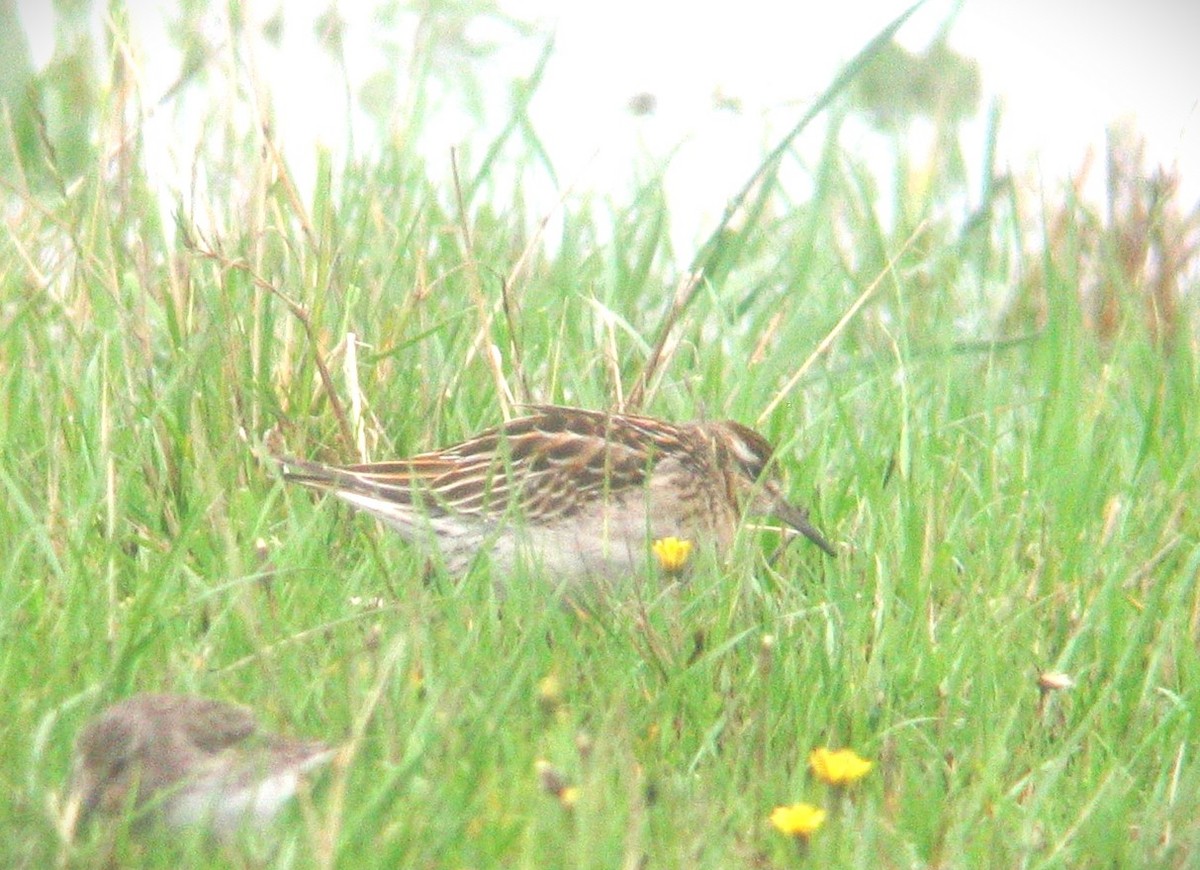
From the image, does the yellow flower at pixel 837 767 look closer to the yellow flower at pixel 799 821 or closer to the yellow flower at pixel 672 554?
the yellow flower at pixel 799 821

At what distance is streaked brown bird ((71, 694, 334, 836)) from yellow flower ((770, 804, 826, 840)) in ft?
2.81

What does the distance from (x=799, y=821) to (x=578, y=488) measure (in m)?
2.56

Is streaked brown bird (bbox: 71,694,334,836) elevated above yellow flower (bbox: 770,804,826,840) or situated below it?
above

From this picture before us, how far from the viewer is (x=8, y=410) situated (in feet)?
19.4

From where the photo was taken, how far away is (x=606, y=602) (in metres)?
5.53

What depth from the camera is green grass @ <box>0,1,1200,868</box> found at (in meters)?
4.16

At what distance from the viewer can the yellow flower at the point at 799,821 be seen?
12.9 ft

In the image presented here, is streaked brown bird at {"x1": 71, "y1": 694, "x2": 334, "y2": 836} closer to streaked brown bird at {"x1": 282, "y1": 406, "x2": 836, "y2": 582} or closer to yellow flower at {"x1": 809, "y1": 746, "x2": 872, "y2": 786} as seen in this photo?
yellow flower at {"x1": 809, "y1": 746, "x2": 872, "y2": 786}

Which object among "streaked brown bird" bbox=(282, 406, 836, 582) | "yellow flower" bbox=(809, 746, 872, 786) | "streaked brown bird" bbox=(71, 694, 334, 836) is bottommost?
"streaked brown bird" bbox=(282, 406, 836, 582)

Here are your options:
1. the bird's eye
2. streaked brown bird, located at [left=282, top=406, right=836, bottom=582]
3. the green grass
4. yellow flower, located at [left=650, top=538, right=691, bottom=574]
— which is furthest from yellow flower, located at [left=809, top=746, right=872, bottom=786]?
the bird's eye

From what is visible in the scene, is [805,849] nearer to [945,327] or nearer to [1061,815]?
[1061,815]

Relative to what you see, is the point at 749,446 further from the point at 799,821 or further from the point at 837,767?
the point at 799,821

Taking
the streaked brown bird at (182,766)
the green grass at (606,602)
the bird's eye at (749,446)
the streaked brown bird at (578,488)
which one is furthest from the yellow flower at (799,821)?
the bird's eye at (749,446)

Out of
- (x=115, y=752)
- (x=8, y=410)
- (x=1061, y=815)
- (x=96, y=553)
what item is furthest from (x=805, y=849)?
(x=8, y=410)
